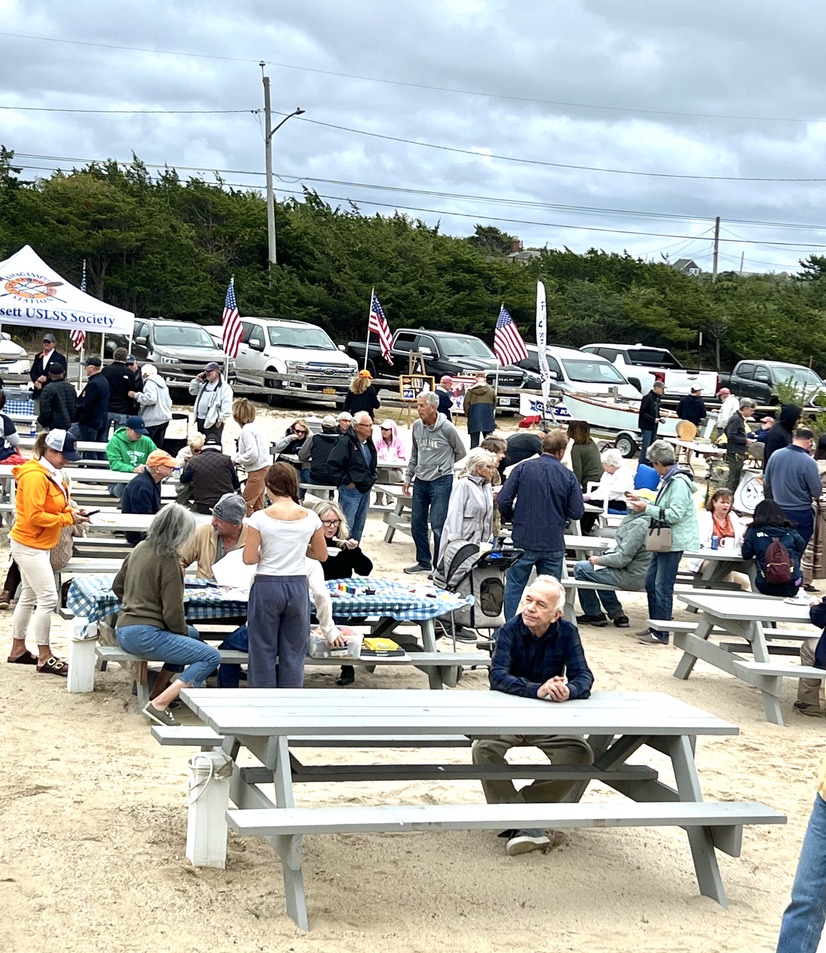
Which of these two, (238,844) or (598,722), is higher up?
(598,722)

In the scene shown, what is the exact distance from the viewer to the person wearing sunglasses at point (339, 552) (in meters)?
8.80

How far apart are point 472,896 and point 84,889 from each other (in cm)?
157

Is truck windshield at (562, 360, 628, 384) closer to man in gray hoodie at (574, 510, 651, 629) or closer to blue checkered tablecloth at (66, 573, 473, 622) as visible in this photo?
man in gray hoodie at (574, 510, 651, 629)

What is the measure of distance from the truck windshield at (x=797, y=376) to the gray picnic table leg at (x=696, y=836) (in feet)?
87.4

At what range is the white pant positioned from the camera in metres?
8.32

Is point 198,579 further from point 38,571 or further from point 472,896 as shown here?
point 472,896

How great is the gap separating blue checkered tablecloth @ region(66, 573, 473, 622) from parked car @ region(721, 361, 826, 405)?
23323 millimetres

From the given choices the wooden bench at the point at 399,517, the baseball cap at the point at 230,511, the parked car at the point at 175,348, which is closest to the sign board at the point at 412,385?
the parked car at the point at 175,348

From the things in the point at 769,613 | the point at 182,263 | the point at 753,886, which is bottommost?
the point at 753,886

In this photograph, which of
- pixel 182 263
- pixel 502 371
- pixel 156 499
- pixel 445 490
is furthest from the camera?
pixel 182 263

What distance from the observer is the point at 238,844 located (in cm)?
580

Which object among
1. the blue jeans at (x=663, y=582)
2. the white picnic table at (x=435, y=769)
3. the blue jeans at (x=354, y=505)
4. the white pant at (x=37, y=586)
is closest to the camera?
the white picnic table at (x=435, y=769)

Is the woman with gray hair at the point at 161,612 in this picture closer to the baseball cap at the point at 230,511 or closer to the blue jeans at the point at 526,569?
the baseball cap at the point at 230,511

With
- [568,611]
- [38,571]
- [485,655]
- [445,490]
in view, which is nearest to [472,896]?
[485,655]
